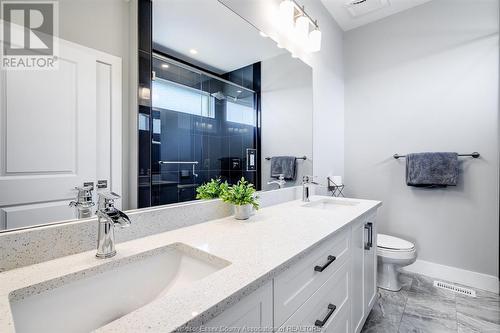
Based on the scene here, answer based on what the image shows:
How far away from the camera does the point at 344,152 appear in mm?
2691

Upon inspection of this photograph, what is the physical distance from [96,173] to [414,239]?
2.63m

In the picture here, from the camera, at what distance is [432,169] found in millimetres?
2070

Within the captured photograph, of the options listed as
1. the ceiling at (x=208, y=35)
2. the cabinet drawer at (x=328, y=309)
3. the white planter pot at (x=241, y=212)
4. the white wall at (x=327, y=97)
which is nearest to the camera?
the cabinet drawer at (x=328, y=309)

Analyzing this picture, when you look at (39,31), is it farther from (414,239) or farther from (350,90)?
(414,239)

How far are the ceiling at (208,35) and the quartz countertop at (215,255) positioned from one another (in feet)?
2.70

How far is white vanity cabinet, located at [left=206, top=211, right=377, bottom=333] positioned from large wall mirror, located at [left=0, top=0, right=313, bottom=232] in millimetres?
584

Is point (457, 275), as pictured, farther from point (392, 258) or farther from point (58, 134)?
point (58, 134)

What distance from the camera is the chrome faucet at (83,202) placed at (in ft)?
2.50

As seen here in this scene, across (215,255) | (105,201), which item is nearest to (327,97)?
(215,255)

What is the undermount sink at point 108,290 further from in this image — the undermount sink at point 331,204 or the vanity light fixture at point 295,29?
the vanity light fixture at point 295,29

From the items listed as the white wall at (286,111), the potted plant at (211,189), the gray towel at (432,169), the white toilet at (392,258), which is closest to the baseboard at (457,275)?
the white toilet at (392,258)

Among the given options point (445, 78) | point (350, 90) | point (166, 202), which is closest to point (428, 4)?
point (445, 78)

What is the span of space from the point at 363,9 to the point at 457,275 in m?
2.54

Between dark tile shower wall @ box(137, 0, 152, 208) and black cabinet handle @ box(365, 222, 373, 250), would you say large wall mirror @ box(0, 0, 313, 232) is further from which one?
black cabinet handle @ box(365, 222, 373, 250)
